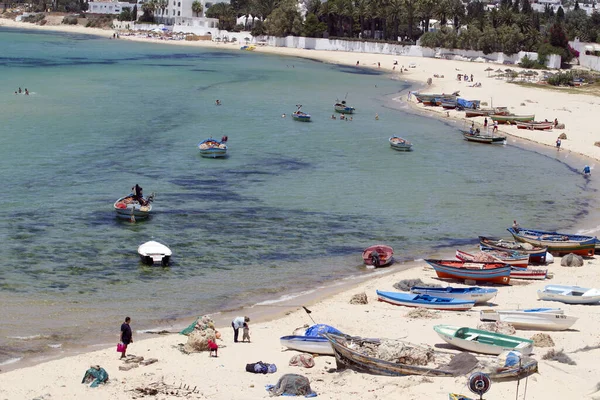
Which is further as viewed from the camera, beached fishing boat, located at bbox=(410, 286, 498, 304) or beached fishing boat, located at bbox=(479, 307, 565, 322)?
beached fishing boat, located at bbox=(410, 286, 498, 304)

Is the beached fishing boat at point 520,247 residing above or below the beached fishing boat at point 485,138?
below

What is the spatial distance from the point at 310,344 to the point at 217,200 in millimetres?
25034

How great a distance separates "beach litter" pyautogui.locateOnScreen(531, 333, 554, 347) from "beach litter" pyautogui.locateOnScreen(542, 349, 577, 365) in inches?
49.4

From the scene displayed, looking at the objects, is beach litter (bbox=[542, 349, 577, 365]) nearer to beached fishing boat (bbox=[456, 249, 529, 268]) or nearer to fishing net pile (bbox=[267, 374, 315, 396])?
fishing net pile (bbox=[267, 374, 315, 396])

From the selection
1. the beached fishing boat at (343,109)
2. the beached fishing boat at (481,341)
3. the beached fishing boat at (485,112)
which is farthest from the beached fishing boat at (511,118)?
the beached fishing boat at (481,341)

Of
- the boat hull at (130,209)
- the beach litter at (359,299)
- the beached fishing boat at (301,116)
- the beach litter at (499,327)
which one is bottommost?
the beach litter at (359,299)

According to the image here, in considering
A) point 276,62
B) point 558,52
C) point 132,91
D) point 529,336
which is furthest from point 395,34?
point 529,336

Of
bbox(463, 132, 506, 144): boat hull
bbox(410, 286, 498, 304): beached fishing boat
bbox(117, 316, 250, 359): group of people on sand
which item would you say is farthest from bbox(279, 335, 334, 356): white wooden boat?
bbox(463, 132, 506, 144): boat hull

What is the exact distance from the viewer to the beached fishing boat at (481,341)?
26406 mm

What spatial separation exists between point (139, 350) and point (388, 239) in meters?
20.0

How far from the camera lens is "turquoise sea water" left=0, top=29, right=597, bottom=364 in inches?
1367

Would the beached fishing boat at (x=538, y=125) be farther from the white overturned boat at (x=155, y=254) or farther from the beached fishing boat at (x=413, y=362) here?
the beached fishing boat at (x=413, y=362)

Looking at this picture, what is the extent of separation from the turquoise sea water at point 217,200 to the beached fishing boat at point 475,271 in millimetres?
4161

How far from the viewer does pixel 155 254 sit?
37906 millimetres
